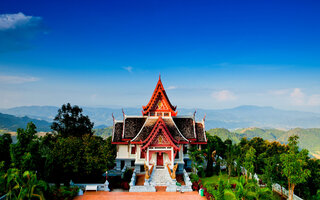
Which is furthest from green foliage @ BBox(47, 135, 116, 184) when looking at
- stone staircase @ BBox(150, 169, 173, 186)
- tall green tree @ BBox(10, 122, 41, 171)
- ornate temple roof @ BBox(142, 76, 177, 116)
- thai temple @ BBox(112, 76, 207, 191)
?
ornate temple roof @ BBox(142, 76, 177, 116)

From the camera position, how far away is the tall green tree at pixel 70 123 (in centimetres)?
4128

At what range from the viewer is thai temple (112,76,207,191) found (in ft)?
89.4

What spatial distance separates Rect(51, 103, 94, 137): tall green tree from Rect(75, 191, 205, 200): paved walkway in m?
20.9

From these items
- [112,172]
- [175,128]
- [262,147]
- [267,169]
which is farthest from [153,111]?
[262,147]

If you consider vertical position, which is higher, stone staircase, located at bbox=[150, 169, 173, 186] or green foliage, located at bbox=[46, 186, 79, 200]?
stone staircase, located at bbox=[150, 169, 173, 186]

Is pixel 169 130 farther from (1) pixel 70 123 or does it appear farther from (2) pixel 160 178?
(1) pixel 70 123

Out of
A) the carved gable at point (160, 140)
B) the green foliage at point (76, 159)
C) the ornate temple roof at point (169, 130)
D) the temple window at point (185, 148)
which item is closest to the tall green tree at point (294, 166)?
the ornate temple roof at point (169, 130)

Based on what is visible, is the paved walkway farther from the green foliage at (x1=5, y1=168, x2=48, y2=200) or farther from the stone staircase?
the green foliage at (x1=5, y1=168, x2=48, y2=200)

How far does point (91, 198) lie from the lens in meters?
20.8

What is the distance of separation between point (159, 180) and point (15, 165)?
547 inches

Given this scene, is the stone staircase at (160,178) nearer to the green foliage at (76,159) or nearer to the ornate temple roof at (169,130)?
the ornate temple roof at (169,130)

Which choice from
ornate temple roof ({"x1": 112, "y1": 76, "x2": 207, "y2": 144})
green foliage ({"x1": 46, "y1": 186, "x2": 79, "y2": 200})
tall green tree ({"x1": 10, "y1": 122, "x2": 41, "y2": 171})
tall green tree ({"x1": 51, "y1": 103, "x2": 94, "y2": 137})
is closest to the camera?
tall green tree ({"x1": 10, "y1": 122, "x2": 41, "y2": 171})

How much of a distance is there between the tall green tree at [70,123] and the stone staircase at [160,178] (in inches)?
745

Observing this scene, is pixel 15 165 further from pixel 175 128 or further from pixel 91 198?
pixel 175 128
